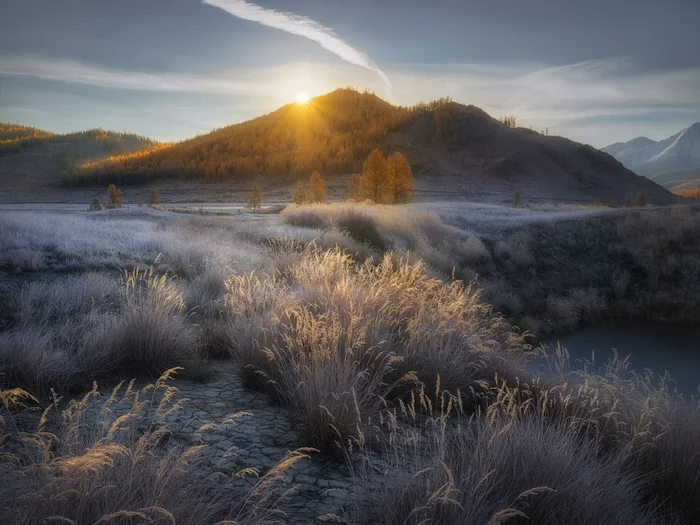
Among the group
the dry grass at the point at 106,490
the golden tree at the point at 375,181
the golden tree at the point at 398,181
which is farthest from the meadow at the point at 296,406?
the golden tree at the point at 398,181

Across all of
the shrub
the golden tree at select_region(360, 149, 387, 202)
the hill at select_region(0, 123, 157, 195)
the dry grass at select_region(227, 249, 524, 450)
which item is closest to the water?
the dry grass at select_region(227, 249, 524, 450)

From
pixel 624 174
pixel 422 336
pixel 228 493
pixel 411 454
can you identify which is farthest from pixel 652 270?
pixel 624 174

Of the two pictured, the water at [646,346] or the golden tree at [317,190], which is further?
the golden tree at [317,190]

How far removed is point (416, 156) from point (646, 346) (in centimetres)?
10209

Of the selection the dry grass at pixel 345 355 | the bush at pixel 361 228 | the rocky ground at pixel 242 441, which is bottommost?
the rocky ground at pixel 242 441

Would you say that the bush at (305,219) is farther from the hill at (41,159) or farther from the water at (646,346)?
the hill at (41,159)

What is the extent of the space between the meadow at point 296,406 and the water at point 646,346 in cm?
881

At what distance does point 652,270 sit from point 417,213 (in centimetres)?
1103

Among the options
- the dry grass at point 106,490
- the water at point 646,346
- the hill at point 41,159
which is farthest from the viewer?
the hill at point 41,159

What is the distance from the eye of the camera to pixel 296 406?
3992mm

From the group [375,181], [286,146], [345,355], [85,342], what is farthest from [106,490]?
[286,146]

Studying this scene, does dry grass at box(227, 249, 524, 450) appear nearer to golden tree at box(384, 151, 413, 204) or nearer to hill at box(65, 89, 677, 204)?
A: golden tree at box(384, 151, 413, 204)

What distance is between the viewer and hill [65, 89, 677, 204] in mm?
105875

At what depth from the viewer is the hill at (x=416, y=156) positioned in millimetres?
105875
